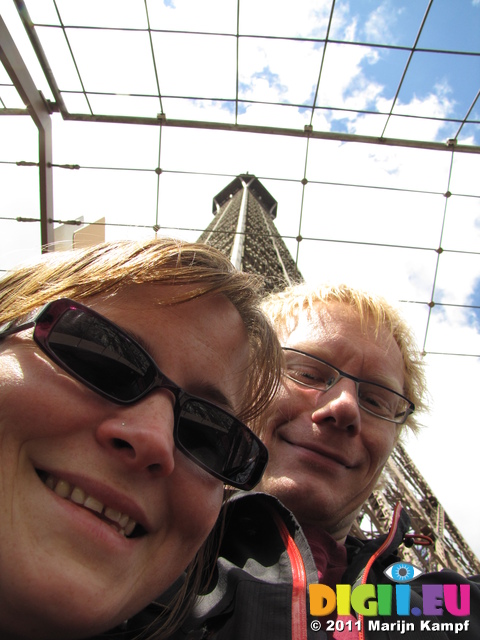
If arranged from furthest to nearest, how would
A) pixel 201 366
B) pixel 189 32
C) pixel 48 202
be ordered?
1. pixel 48 202
2. pixel 189 32
3. pixel 201 366

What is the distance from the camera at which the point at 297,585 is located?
154 centimetres

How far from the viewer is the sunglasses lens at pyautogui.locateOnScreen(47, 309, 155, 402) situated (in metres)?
1.21

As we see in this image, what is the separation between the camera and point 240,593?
1.57 meters

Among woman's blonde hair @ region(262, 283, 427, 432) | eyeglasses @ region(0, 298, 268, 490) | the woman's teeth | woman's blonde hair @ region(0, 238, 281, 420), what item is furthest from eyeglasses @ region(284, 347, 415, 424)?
the woman's teeth

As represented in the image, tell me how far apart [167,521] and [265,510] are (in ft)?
2.26

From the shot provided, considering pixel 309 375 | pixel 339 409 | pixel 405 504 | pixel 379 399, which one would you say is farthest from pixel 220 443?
pixel 405 504

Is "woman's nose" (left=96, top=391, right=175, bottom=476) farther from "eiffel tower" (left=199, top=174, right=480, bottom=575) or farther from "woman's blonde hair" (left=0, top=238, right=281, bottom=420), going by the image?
"eiffel tower" (left=199, top=174, right=480, bottom=575)

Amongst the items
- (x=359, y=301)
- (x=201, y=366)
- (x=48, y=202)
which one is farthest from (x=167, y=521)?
(x=48, y=202)

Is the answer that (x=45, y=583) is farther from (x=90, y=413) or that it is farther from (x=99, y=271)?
(x=99, y=271)

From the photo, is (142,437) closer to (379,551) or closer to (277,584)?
(277,584)

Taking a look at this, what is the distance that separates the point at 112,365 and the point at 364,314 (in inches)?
60.5

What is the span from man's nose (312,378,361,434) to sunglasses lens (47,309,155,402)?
992mm

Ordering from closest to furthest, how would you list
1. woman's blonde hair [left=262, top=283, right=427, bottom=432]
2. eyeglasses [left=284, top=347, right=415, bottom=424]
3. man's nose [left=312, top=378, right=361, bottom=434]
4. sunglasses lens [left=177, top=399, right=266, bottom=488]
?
sunglasses lens [left=177, top=399, right=266, bottom=488], man's nose [left=312, top=378, right=361, bottom=434], eyeglasses [left=284, top=347, right=415, bottom=424], woman's blonde hair [left=262, top=283, right=427, bottom=432]

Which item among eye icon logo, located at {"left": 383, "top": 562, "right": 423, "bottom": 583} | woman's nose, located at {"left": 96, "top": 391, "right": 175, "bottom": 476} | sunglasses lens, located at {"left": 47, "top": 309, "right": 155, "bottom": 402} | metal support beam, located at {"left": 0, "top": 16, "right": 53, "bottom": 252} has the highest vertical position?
metal support beam, located at {"left": 0, "top": 16, "right": 53, "bottom": 252}
